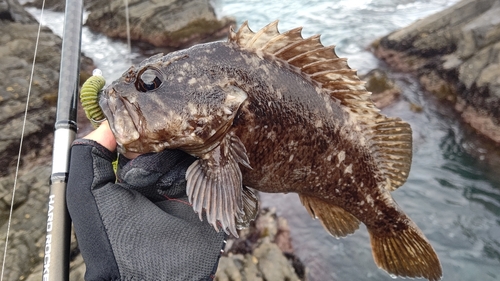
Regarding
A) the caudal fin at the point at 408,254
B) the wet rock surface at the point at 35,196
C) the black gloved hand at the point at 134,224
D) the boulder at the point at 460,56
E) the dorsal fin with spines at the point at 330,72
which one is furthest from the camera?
the boulder at the point at 460,56

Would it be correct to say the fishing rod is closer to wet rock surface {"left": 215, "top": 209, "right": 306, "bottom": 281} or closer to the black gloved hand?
the black gloved hand

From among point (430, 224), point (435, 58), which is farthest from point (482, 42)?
point (430, 224)

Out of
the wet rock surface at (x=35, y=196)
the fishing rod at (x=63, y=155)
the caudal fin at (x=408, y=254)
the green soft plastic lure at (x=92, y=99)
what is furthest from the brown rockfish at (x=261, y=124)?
the wet rock surface at (x=35, y=196)

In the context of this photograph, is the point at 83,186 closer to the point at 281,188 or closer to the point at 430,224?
the point at 281,188

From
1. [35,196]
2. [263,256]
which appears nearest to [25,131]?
[35,196]

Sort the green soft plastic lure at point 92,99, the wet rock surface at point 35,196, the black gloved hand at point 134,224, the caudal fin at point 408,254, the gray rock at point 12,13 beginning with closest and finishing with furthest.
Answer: the black gloved hand at point 134,224 < the green soft plastic lure at point 92,99 < the caudal fin at point 408,254 < the wet rock surface at point 35,196 < the gray rock at point 12,13

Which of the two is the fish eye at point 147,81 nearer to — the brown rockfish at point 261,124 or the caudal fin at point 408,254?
the brown rockfish at point 261,124

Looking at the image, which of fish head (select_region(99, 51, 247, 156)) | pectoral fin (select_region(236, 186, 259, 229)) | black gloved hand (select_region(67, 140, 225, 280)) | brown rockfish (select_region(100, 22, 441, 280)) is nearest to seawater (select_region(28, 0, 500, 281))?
brown rockfish (select_region(100, 22, 441, 280))

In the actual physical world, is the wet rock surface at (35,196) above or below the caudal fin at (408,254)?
below

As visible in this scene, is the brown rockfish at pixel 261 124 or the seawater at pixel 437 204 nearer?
the brown rockfish at pixel 261 124
